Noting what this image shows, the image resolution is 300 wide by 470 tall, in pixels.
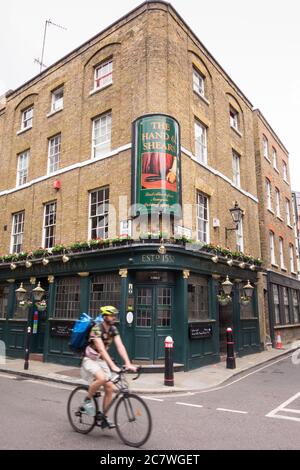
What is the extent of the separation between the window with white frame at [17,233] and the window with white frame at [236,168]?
35.0ft

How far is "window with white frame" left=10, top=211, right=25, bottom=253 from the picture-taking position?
55.8ft

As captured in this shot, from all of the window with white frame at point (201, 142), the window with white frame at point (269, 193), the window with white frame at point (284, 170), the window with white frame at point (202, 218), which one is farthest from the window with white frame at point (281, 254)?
the window with white frame at point (201, 142)

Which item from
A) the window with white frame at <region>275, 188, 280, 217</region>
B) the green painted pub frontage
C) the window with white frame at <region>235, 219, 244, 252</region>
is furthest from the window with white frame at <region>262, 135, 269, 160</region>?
the green painted pub frontage

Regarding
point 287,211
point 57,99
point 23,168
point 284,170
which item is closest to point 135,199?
point 57,99

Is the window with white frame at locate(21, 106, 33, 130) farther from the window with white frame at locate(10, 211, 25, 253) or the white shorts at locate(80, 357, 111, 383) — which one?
the white shorts at locate(80, 357, 111, 383)

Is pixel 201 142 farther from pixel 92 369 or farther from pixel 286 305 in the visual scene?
pixel 286 305

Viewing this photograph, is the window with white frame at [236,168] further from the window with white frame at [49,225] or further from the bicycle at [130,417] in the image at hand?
the bicycle at [130,417]

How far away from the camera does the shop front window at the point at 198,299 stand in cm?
1263

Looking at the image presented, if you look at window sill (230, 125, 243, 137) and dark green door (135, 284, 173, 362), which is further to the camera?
window sill (230, 125, 243, 137)

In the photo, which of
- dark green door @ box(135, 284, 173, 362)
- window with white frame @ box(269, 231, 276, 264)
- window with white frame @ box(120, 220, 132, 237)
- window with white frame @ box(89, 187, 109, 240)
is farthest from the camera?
window with white frame @ box(269, 231, 276, 264)

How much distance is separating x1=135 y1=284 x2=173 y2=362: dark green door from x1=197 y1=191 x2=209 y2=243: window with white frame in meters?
3.18

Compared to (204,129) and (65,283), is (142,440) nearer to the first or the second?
(65,283)

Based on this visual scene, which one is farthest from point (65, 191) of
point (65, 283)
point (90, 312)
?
point (90, 312)

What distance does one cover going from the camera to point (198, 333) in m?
12.3
